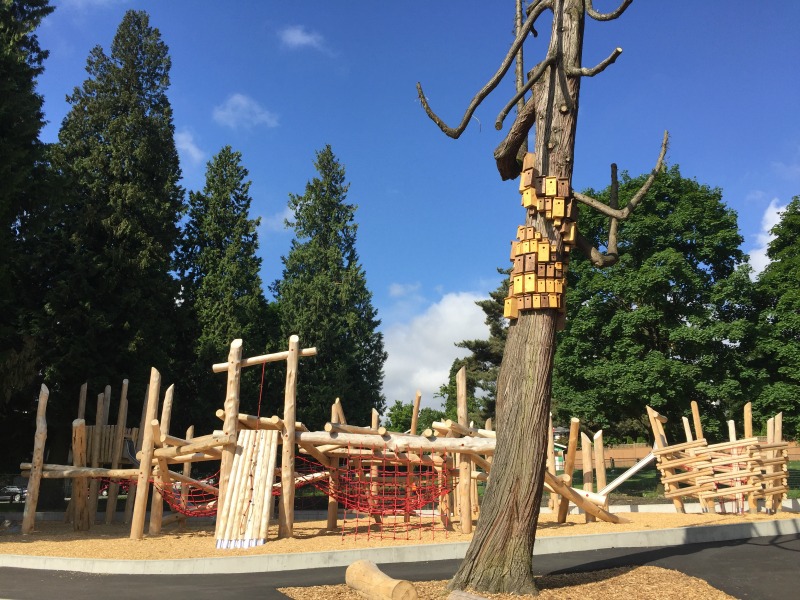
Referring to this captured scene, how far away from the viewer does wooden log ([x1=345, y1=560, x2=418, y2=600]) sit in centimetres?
639

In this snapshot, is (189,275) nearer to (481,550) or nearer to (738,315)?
(738,315)

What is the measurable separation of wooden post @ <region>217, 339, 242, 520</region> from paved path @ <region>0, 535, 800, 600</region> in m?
3.18

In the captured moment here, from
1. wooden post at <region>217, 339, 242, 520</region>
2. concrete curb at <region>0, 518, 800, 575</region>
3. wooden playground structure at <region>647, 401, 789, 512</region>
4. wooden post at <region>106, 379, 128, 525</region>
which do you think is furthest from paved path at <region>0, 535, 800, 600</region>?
wooden post at <region>106, 379, 128, 525</region>

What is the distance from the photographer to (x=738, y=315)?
26438mm

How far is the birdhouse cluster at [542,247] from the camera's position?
25.7 ft

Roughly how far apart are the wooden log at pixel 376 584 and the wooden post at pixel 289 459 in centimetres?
572

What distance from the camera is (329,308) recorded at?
31.9 metres

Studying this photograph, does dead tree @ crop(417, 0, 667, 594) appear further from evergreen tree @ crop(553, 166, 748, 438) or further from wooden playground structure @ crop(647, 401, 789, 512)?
evergreen tree @ crop(553, 166, 748, 438)

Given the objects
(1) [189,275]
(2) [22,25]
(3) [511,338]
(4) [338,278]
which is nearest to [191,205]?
(1) [189,275]

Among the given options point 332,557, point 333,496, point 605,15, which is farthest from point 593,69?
point 333,496

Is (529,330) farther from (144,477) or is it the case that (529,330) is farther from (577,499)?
(144,477)

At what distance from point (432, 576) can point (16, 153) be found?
14056 mm

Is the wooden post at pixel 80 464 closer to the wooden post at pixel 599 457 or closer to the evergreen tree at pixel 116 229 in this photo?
the evergreen tree at pixel 116 229

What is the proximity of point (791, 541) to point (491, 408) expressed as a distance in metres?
26.6
